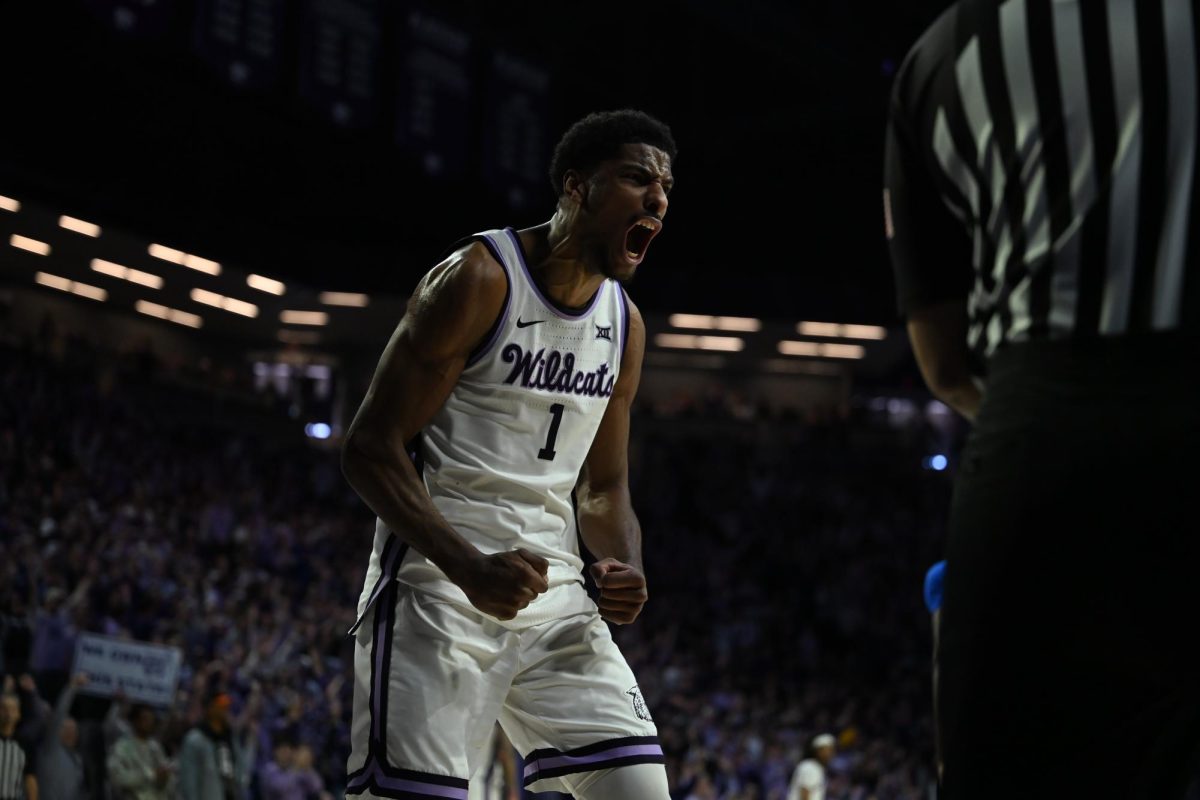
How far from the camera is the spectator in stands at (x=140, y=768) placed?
428 inches

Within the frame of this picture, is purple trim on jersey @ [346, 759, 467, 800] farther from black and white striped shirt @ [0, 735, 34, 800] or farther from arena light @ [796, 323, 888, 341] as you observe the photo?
arena light @ [796, 323, 888, 341]

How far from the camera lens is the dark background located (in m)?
16.6

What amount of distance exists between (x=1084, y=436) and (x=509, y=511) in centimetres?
221

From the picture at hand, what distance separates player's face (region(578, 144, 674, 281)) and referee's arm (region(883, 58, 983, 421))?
1835mm

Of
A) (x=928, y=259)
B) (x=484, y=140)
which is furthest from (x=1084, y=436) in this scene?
(x=484, y=140)

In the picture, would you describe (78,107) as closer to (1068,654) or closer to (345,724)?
(345,724)

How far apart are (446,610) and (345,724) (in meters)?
10.9

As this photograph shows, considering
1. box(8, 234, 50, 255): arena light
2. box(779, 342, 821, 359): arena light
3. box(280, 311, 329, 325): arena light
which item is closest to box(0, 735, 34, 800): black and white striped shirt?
box(8, 234, 50, 255): arena light

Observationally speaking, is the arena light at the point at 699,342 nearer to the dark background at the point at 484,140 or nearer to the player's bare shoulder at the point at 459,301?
the dark background at the point at 484,140

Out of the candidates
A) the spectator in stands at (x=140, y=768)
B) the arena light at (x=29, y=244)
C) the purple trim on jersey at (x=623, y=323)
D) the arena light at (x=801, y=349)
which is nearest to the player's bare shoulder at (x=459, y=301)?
the purple trim on jersey at (x=623, y=323)

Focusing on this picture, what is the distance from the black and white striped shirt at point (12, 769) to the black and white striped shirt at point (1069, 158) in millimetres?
9830

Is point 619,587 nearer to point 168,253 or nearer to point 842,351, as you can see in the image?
point 168,253

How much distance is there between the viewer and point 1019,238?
1537 mm

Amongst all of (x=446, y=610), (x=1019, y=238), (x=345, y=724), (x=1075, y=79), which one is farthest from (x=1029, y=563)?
(x=345, y=724)
